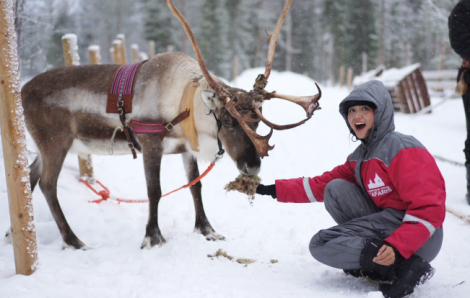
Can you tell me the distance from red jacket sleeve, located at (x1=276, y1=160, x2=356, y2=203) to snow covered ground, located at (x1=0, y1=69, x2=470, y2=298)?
0.55 metres

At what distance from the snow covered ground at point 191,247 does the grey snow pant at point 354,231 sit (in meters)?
0.22

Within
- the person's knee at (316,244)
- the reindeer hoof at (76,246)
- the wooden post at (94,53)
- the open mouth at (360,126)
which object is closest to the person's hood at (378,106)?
the open mouth at (360,126)

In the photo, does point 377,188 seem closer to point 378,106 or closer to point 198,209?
point 378,106

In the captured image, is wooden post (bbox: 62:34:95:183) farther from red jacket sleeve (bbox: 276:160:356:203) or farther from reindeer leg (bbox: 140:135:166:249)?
red jacket sleeve (bbox: 276:160:356:203)

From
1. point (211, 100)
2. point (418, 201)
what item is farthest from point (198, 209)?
point (418, 201)

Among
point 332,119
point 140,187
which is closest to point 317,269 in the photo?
point 140,187

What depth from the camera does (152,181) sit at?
364 cm

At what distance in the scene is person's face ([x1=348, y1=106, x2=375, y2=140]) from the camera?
2.49 meters

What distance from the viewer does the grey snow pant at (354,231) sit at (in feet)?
7.47

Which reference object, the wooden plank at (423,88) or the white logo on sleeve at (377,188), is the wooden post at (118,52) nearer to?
the white logo on sleeve at (377,188)

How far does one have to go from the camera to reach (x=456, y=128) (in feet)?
29.1

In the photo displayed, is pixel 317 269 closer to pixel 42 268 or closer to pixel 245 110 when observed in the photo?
pixel 245 110

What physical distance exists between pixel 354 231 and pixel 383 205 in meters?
0.28

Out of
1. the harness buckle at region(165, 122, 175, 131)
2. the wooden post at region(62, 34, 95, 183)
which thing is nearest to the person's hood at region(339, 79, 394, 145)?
the harness buckle at region(165, 122, 175, 131)
